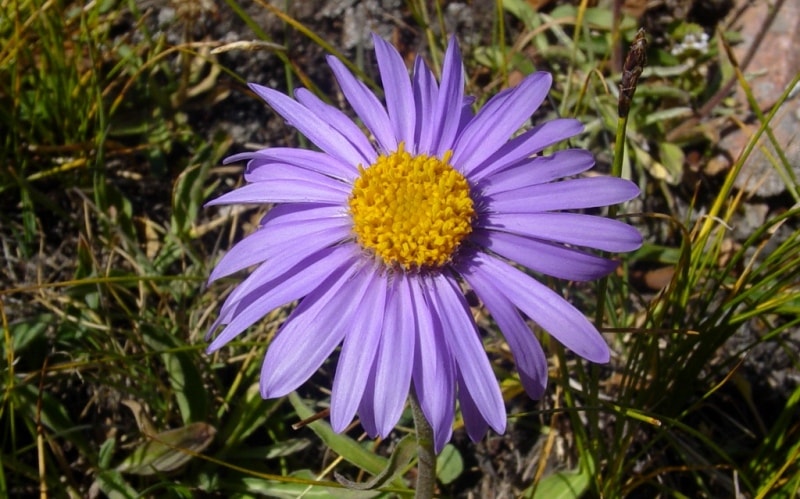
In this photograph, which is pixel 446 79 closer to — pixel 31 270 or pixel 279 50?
pixel 279 50

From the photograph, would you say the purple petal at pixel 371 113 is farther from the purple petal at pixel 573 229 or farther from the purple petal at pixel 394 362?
the purple petal at pixel 394 362

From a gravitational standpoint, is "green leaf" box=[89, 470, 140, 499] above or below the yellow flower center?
below

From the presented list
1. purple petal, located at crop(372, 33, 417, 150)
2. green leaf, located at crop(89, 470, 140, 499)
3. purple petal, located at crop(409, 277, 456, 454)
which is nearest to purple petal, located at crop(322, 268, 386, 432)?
purple petal, located at crop(409, 277, 456, 454)

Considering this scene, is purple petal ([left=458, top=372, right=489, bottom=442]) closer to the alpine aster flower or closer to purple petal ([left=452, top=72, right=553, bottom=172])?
the alpine aster flower

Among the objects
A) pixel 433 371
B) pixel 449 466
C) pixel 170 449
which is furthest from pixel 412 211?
pixel 170 449

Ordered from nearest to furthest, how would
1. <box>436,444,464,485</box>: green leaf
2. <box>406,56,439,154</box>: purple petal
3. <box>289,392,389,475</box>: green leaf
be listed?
<box>406,56,439,154</box>: purple petal < <box>289,392,389,475</box>: green leaf < <box>436,444,464,485</box>: green leaf

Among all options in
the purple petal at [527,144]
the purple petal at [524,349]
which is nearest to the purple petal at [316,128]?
the purple petal at [527,144]
